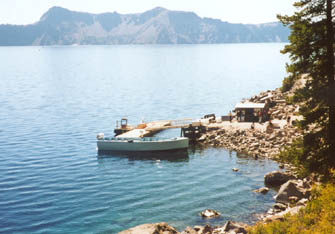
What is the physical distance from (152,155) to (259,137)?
1509cm

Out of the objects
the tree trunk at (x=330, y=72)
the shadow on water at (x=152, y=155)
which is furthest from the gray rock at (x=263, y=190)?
the shadow on water at (x=152, y=155)

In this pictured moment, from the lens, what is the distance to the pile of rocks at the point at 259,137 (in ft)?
157

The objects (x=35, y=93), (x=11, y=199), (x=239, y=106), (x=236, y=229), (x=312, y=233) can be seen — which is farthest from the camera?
(x=35, y=93)

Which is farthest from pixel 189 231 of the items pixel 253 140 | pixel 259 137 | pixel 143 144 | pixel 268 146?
pixel 259 137

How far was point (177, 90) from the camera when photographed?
A: 11725cm

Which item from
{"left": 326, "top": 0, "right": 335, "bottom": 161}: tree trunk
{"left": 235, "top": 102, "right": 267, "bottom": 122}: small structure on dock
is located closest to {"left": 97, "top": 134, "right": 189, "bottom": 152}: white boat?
{"left": 235, "top": 102, "right": 267, "bottom": 122}: small structure on dock

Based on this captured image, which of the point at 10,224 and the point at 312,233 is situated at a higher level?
the point at 312,233

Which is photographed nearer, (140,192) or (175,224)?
(175,224)

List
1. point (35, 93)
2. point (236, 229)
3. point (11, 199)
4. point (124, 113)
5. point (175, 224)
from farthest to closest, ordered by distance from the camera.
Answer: point (35, 93)
point (124, 113)
point (11, 199)
point (175, 224)
point (236, 229)

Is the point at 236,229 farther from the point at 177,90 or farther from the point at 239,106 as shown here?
the point at 177,90

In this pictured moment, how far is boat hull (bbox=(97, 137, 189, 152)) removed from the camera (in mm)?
52031

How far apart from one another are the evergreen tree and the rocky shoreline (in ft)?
6.97

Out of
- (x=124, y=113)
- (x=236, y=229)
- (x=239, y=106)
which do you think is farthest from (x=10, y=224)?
(x=124, y=113)

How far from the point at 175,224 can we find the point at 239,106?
3318cm
